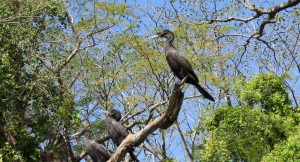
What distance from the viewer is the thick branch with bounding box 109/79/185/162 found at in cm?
802

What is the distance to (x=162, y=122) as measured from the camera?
27.3ft

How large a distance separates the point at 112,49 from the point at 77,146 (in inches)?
92.6

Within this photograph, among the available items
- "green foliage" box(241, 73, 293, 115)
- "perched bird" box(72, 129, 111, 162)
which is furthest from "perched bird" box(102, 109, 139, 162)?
"green foliage" box(241, 73, 293, 115)

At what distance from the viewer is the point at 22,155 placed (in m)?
11.5

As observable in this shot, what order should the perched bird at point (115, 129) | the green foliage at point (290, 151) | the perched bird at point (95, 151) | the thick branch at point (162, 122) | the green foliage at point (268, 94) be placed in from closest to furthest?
the thick branch at point (162, 122)
the green foliage at point (290, 151)
the perched bird at point (115, 129)
the perched bird at point (95, 151)
the green foliage at point (268, 94)

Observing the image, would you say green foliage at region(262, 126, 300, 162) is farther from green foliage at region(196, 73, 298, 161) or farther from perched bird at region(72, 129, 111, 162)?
perched bird at region(72, 129, 111, 162)

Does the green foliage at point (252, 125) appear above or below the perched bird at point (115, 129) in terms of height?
above

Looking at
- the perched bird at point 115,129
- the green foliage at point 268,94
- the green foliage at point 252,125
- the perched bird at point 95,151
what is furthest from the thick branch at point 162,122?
the green foliage at point 268,94

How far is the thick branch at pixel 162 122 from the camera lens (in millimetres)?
8016

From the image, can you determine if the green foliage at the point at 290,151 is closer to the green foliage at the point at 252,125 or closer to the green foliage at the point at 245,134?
the green foliage at the point at 252,125

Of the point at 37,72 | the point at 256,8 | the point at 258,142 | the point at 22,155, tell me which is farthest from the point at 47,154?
the point at 256,8

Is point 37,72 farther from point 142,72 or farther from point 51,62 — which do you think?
point 142,72

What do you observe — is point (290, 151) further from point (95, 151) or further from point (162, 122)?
point (95, 151)

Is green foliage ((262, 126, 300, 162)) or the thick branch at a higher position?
green foliage ((262, 126, 300, 162))
